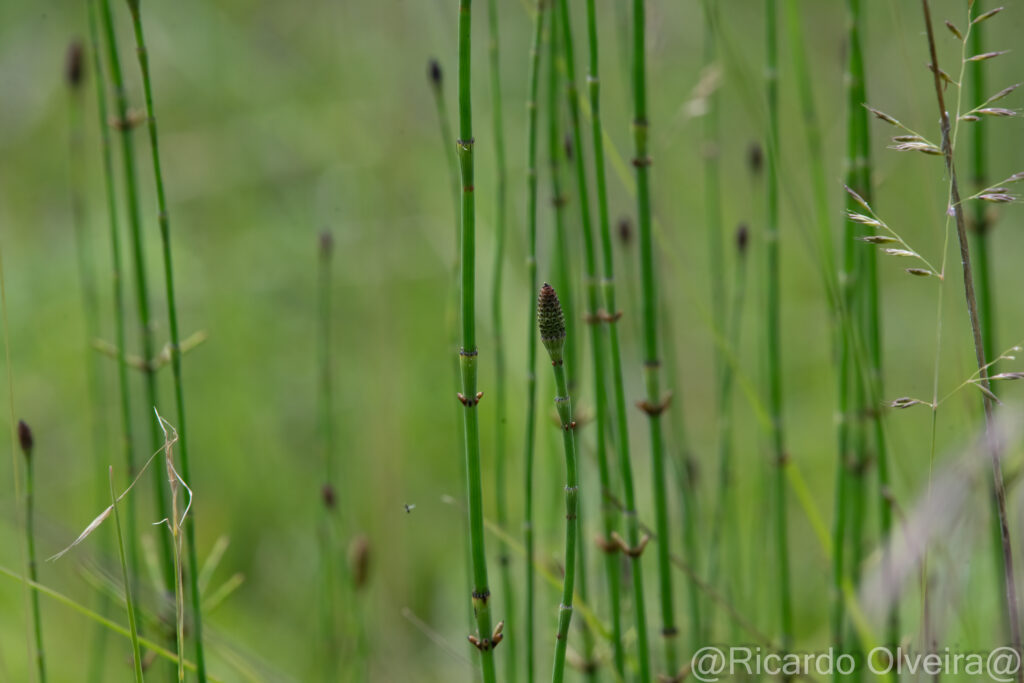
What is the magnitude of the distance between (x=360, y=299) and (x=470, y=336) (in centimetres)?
169

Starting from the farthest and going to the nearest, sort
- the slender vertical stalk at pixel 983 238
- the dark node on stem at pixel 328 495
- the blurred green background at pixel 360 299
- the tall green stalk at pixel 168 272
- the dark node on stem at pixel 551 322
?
the blurred green background at pixel 360 299 → the dark node on stem at pixel 328 495 → the slender vertical stalk at pixel 983 238 → the tall green stalk at pixel 168 272 → the dark node on stem at pixel 551 322

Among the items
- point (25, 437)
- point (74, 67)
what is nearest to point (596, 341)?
point (25, 437)

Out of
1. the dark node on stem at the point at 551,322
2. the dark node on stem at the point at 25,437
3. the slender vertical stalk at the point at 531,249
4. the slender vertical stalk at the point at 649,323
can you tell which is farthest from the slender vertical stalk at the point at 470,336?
the dark node on stem at the point at 25,437

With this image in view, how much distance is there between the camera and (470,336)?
613 millimetres

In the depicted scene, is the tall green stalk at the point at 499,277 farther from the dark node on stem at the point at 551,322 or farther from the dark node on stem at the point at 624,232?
the dark node on stem at the point at 551,322

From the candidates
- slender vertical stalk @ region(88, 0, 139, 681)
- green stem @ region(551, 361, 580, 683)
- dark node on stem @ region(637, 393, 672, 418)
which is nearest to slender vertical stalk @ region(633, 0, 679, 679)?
dark node on stem @ region(637, 393, 672, 418)

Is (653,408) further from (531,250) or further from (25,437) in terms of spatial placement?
(25,437)

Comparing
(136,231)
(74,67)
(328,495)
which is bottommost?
(328,495)

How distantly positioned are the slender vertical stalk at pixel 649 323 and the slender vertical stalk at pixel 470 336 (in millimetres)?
284

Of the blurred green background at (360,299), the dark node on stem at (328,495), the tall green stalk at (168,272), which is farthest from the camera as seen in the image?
the blurred green background at (360,299)

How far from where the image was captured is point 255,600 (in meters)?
1.71

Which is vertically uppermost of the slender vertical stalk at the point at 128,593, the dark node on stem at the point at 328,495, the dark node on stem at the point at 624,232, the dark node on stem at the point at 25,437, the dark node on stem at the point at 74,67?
the dark node on stem at the point at 74,67

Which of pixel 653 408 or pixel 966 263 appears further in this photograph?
pixel 653 408

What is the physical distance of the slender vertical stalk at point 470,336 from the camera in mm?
595
